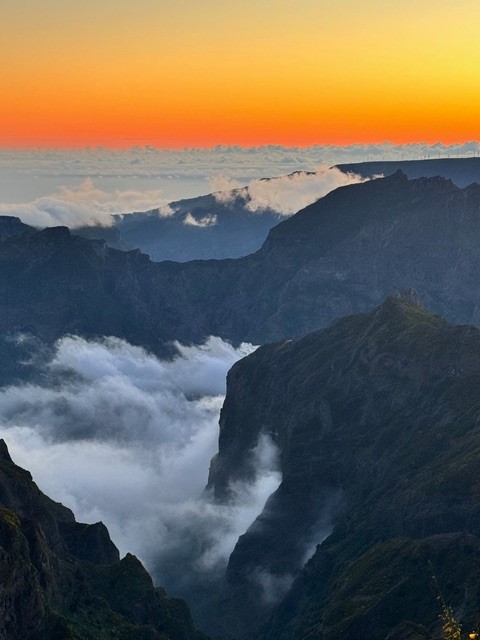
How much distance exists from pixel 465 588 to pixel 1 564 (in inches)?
4316

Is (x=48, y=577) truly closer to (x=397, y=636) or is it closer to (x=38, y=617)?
(x=38, y=617)

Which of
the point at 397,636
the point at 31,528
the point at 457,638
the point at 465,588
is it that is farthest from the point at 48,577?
the point at 457,638

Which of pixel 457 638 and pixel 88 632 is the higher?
pixel 88 632

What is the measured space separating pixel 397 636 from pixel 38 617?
265 feet

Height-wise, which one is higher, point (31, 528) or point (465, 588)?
point (31, 528)

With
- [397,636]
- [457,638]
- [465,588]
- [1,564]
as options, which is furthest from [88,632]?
Answer: [457,638]

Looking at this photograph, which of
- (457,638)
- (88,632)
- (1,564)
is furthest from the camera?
(88,632)

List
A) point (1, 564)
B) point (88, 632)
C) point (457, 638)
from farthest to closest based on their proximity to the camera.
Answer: point (88, 632) → point (1, 564) → point (457, 638)

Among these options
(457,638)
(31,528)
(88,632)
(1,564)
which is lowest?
(457,638)

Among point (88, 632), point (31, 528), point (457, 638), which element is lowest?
point (457, 638)

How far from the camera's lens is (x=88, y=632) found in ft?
636

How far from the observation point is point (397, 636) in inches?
7141

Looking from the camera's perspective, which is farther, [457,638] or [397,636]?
[397,636]

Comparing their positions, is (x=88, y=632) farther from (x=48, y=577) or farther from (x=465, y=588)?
(x=465, y=588)
